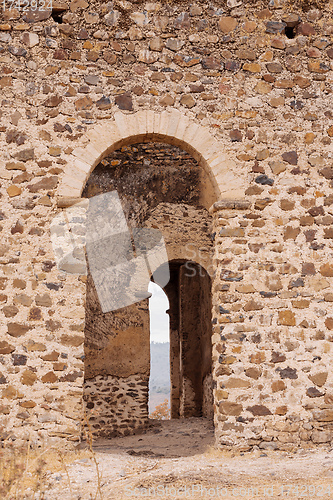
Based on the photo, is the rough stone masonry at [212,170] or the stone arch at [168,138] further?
the stone arch at [168,138]

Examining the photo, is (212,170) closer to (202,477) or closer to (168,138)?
(168,138)

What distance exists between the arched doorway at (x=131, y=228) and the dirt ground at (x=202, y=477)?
313 cm

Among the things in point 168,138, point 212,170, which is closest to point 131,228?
point 168,138

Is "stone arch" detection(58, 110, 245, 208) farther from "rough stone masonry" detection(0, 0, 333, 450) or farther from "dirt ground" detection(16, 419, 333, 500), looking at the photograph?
"dirt ground" detection(16, 419, 333, 500)

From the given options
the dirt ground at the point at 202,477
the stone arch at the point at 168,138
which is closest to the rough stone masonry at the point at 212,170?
the stone arch at the point at 168,138

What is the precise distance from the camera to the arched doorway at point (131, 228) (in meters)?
7.35

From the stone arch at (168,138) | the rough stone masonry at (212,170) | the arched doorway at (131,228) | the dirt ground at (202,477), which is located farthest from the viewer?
the arched doorway at (131,228)

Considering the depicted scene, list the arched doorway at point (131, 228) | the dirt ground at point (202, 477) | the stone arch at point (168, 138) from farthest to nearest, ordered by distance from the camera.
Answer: the arched doorway at point (131, 228) → the stone arch at point (168, 138) → the dirt ground at point (202, 477)

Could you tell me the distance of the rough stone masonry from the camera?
14.1 feet

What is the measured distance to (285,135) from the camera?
4.81m

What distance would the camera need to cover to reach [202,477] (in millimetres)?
3289

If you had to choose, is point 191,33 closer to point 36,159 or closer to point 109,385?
point 36,159

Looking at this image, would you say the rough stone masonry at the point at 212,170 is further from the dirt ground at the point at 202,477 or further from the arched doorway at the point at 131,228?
the arched doorway at the point at 131,228

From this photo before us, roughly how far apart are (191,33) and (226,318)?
9.67ft
